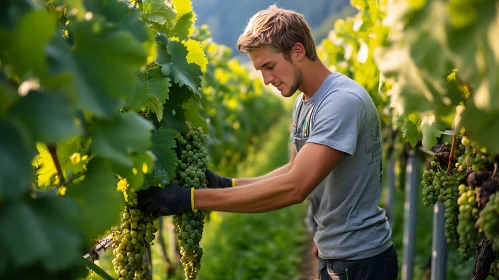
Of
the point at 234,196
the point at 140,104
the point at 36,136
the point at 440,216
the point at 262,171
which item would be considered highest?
the point at 36,136

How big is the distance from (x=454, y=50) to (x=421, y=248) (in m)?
5.66

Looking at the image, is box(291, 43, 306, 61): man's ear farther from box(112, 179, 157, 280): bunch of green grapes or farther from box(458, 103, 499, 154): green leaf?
box(458, 103, 499, 154): green leaf

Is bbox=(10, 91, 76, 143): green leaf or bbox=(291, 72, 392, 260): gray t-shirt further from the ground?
bbox=(10, 91, 76, 143): green leaf

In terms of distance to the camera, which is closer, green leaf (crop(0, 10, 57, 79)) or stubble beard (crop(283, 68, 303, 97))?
green leaf (crop(0, 10, 57, 79))

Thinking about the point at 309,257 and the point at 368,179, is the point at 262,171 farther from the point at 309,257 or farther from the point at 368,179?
the point at 368,179

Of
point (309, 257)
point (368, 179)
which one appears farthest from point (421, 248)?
point (368, 179)

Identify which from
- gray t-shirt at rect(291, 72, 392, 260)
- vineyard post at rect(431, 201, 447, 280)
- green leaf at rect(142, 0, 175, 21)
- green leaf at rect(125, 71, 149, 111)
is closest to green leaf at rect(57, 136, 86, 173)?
green leaf at rect(125, 71, 149, 111)

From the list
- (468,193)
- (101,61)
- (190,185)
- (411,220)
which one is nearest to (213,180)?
(190,185)

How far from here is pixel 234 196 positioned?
2623 mm

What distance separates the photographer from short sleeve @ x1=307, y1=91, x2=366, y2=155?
2.65 meters

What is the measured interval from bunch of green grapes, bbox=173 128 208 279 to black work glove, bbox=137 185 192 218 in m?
0.07

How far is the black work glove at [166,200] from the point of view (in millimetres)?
2518

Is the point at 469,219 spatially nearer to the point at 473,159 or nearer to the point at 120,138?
the point at 473,159

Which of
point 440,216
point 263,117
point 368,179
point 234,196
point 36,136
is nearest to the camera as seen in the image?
point 36,136
